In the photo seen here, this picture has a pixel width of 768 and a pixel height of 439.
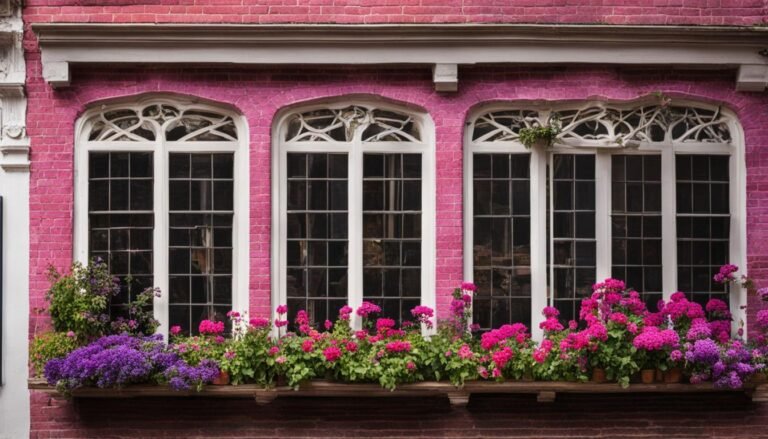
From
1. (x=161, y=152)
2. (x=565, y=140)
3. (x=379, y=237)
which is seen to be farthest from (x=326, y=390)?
(x=565, y=140)

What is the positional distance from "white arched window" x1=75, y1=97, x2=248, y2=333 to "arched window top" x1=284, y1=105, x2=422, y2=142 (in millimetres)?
603

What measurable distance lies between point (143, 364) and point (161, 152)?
7.46 feet

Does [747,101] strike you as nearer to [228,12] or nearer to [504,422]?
[504,422]

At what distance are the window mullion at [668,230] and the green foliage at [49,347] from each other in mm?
6259

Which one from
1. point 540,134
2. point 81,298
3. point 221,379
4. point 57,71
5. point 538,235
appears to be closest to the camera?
point 221,379

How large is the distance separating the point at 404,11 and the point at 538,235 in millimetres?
2812

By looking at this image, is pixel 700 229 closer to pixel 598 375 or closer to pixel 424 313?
pixel 598 375

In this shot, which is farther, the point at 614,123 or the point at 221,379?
the point at 614,123

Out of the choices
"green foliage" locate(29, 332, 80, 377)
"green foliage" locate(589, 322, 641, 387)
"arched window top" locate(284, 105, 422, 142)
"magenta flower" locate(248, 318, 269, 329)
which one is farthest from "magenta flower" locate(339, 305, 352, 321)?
"green foliage" locate(29, 332, 80, 377)

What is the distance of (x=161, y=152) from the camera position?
28.7 ft

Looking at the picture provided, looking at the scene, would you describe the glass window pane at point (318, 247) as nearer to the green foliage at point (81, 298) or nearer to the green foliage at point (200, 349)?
the green foliage at point (200, 349)

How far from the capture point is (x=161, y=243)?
8.70 meters

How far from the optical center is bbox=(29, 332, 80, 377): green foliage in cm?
820

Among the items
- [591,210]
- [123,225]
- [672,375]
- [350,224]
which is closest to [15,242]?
[123,225]
